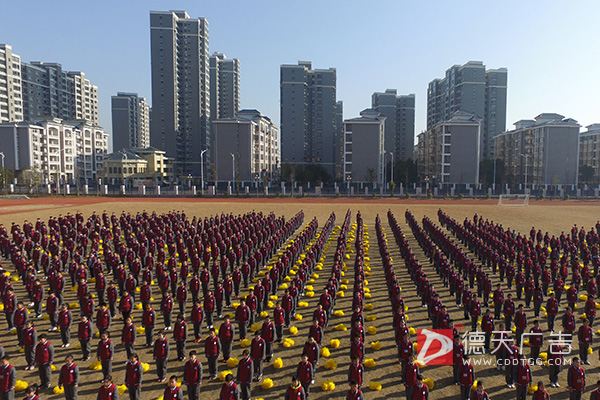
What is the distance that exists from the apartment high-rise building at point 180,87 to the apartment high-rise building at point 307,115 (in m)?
20.6

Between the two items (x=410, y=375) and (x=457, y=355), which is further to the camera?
(x=457, y=355)

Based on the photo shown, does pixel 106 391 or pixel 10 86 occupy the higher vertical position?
pixel 10 86

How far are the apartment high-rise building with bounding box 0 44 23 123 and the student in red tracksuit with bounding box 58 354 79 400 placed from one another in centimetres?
9569

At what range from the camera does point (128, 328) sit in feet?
28.6

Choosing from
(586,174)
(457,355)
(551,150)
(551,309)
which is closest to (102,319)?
(457,355)

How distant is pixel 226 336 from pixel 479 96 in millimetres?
103990

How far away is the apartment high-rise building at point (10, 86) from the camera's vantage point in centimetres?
8225

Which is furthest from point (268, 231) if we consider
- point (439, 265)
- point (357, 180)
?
point (357, 180)

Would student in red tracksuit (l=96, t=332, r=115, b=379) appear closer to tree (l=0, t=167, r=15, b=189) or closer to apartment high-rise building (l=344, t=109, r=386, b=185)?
tree (l=0, t=167, r=15, b=189)

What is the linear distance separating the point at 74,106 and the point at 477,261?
11638 centimetres

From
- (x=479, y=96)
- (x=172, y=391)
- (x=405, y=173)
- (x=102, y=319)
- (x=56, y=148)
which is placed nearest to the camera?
(x=172, y=391)

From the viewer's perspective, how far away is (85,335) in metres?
8.81

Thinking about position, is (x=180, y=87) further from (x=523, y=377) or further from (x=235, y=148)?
(x=523, y=377)

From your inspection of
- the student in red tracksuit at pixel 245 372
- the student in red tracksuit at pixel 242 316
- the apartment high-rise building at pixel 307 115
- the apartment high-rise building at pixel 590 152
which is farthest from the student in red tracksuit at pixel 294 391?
the apartment high-rise building at pixel 307 115
